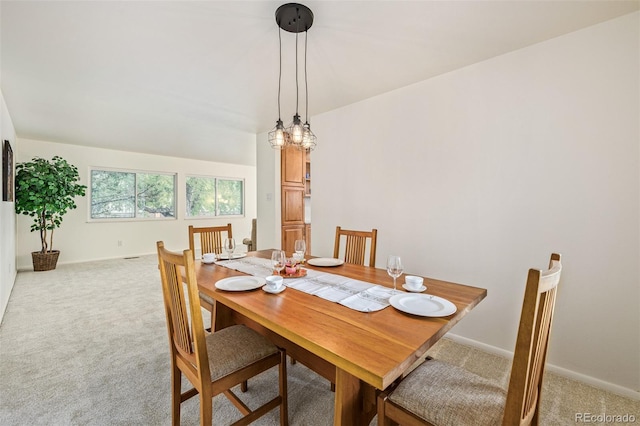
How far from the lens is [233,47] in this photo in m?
2.16

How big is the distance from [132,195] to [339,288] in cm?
612

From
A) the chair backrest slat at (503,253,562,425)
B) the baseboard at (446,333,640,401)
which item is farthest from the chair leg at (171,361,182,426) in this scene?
the baseboard at (446,333,640,401)

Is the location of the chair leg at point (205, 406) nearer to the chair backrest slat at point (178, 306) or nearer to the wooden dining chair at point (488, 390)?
the chair backrest slat at point (178, 306)

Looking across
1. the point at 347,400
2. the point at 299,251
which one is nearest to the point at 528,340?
the point at 347,400

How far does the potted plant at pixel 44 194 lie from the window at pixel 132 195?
0.78 meters

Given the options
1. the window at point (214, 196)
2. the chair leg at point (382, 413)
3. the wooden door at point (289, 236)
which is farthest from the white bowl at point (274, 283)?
the window at point (214, 196)

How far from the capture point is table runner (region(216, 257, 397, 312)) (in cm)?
133

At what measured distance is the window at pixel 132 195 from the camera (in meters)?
5.64

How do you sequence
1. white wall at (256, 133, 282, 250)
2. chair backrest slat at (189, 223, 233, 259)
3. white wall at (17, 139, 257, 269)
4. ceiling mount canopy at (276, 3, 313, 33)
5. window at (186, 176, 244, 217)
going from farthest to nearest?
1. window at (186, 176, 244, 217)
2. white wall at (17, 139, 257, 269)
3. white wall at (256, 133, 282, 250)
4. chair backrest slat at (189, 223, 233, 259)
5. ceiling mount canopy at (276, 3, 313, 33)

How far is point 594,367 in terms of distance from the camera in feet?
6.18

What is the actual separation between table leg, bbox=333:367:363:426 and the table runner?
277 millimetres

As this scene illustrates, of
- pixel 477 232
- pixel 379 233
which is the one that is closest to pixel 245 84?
pixel 379 233

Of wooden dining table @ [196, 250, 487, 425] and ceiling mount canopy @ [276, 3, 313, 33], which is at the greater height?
ceiling mount canopy @ [276, 3, 313, 33]

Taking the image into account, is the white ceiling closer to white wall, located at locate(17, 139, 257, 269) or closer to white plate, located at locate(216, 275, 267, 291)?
white plate, located at locate(216, 275, 267, 291)
